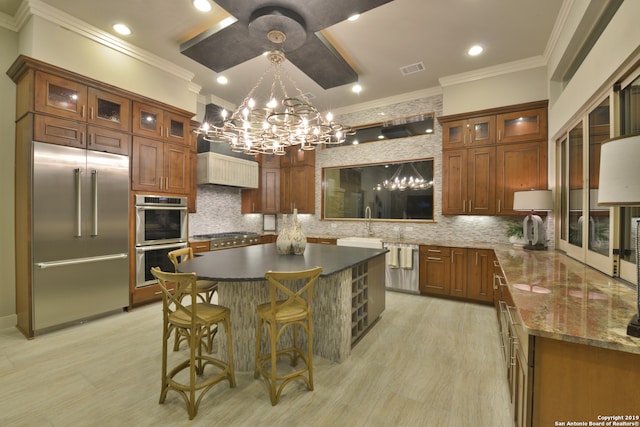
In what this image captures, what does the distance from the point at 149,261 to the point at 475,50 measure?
538 cm

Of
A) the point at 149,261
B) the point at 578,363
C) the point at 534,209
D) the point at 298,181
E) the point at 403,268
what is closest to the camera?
the point at 578,363

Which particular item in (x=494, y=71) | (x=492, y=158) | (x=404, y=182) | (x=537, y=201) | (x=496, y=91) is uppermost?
(x=494, y=71)

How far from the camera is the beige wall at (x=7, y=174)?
129 inches

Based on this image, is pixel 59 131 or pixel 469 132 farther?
pixel 469 132

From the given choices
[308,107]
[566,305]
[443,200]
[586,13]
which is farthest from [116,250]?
[586,13]

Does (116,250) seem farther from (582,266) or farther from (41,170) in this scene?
(582,266)

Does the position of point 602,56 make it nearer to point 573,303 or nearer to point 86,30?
point 573,303

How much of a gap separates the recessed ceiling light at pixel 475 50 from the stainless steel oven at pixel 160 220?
467 centimetres

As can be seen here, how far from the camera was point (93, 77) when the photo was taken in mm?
3490

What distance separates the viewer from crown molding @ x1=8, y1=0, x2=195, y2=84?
3046 millimetres

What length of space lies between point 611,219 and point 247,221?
5.91 metres

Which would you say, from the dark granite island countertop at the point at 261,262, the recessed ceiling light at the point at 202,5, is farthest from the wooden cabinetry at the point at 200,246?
A: the recessed ceiling light at the point at 202,5

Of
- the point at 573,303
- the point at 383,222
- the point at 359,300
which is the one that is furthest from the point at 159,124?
the point at 573,303

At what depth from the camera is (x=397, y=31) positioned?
133 inches
